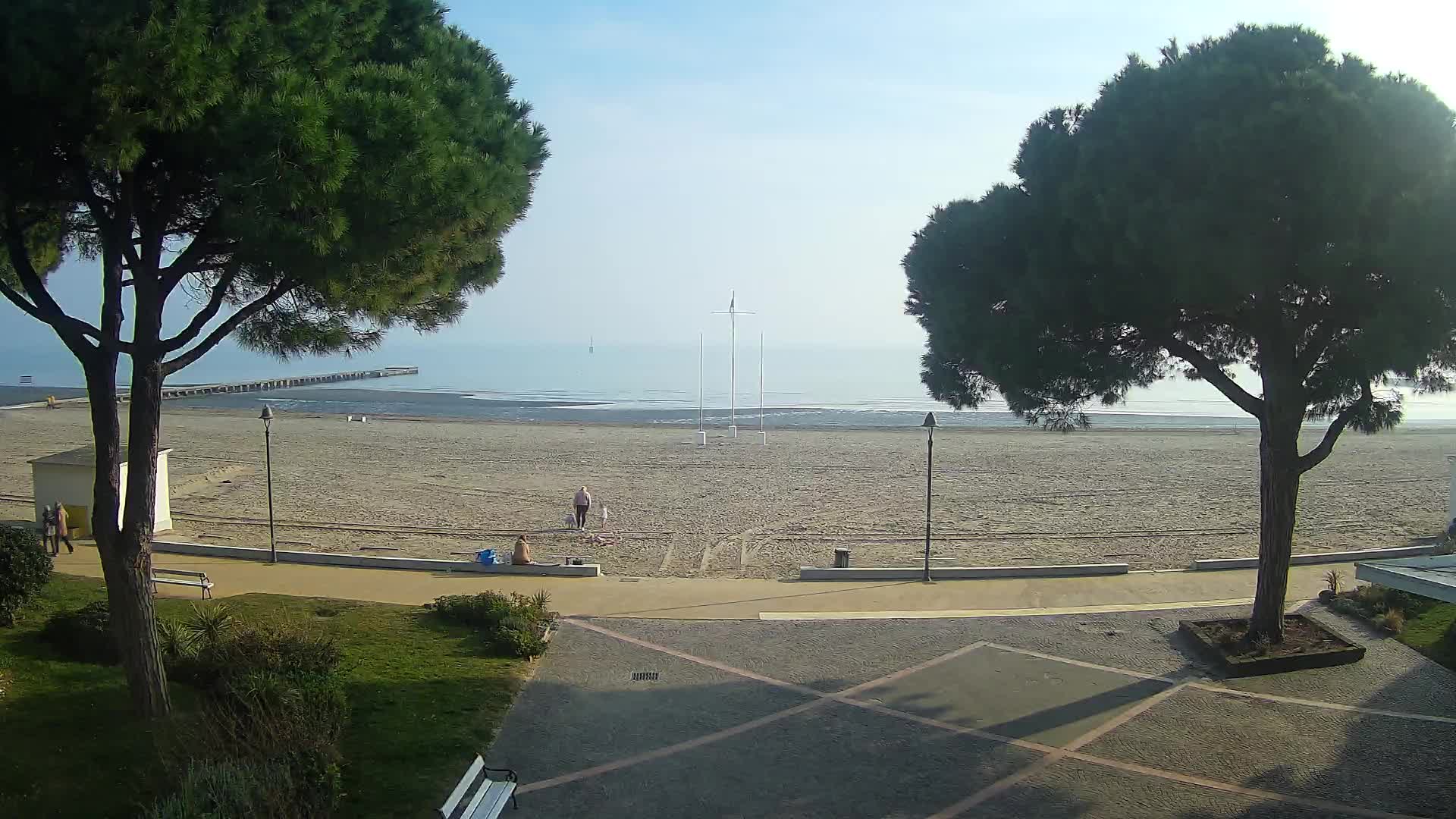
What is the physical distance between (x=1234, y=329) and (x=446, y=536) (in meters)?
17.2

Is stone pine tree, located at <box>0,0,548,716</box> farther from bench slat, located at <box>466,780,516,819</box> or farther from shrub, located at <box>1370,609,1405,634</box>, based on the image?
shrub, located at <box>1370,609,1405,634</box>

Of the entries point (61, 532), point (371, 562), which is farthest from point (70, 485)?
point (371, 562)

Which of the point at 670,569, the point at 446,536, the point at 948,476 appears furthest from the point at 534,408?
the point at 670,569

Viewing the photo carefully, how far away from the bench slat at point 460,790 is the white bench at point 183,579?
28.5 feet

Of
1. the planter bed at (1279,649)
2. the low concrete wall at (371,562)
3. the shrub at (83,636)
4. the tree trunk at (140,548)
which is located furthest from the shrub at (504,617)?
the planter bed at (1279,649)

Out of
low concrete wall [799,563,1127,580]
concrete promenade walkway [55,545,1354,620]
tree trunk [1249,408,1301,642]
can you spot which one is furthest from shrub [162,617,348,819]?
tree trunk [1249,408,1301,642]

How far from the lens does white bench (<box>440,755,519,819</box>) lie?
675 centimetres

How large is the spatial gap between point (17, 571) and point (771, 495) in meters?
20.6

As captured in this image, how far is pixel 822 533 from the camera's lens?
2334 cm

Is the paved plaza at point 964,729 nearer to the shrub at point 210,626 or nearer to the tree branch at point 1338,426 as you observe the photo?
the tree branch at point 1338,426

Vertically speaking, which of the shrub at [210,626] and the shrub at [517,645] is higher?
the shrub at [210,626]

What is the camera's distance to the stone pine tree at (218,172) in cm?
682

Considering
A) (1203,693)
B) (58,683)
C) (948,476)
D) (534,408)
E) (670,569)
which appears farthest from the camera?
(534,408)

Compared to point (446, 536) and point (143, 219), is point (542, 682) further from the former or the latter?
point (446, 536)
